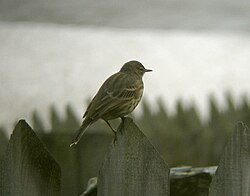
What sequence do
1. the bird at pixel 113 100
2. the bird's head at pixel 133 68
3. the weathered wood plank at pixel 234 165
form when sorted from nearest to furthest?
1. the weathered wood plank at pixel 234 165
2. the bird at pixel 113 100
3. the bird's head at pixel 133 68

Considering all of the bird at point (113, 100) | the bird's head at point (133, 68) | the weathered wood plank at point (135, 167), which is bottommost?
the weathered wood plank at point (135, 167)

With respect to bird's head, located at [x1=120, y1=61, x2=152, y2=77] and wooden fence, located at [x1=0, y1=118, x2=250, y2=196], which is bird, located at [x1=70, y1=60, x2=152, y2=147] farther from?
wooden fence, located at [x1=0, y1=118, x2=250, y2=196]

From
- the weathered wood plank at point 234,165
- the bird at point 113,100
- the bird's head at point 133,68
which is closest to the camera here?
the weathered wood plank at point 234,165

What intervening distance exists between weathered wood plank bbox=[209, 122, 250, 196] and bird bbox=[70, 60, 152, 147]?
82 cm

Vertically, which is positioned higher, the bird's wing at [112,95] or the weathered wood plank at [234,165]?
the bird's wing at [112,95]

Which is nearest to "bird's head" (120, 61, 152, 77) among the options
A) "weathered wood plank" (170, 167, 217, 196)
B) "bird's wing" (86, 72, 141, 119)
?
"bird's wing" (86, 72, 141, 119)

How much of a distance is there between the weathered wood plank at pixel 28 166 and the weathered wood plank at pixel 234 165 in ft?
2.08

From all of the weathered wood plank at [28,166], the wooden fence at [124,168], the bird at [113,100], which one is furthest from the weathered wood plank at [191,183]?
the weathered wood plank at [28,166]

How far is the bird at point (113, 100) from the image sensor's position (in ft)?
13.5

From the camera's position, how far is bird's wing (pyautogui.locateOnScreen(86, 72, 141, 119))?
411cm

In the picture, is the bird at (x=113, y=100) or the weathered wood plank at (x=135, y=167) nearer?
the weathered wood plank at (x=135, y=167)

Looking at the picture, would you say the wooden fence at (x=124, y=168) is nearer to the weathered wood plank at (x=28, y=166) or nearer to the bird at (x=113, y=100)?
the weathered wood plank at (x=28, y=166)

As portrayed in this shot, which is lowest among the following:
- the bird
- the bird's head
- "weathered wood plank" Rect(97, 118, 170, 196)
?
"weathered wood plank" Rect(97, 118, 170, 196)

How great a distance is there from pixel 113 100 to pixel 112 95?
0.11ft
